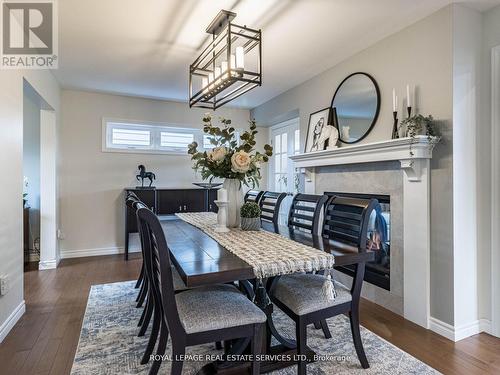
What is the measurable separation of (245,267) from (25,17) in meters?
2.70

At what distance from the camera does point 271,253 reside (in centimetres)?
159

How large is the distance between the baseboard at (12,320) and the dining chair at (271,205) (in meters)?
2.09

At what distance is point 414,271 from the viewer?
2.46 metres

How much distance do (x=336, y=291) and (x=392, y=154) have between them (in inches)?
51.6

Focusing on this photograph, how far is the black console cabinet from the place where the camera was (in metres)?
4.37

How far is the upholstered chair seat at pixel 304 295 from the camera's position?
1.67m

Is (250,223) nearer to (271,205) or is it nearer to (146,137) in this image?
(271,205)

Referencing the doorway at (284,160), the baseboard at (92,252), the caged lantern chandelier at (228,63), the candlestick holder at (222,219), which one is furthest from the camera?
the doorway at (284,160)

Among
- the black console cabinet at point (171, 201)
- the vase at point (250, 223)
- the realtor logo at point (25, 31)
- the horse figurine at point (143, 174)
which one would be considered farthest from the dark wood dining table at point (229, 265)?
the horse figurine at point (143, 174)

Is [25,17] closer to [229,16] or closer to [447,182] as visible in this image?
[229,16]

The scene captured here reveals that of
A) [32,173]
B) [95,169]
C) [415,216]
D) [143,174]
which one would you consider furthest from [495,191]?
[32,173]

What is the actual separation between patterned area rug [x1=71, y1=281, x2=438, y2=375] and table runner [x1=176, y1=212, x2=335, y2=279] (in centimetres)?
77

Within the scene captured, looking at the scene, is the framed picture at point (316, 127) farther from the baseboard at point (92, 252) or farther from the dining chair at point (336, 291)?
the baseboard at point (92, 252)

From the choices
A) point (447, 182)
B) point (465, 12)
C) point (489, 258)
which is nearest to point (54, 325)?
point (447, 182)
